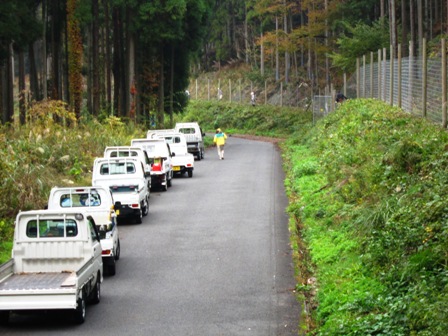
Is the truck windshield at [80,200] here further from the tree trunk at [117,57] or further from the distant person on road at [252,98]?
the distant person on road at [252,98]

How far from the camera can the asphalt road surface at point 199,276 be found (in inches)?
535

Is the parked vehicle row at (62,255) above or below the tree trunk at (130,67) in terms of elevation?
below

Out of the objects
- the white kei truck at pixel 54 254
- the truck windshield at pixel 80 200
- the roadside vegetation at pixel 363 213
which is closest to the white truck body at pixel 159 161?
the roadside vegetation at pixel 363 213

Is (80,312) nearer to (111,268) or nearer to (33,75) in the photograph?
(111,268)

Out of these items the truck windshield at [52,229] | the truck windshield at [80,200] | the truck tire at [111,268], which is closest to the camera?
the truck windshield at [52,229]

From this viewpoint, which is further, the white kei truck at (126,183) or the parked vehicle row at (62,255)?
the white kei truck at (126,183)

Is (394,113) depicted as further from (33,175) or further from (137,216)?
(33,175)

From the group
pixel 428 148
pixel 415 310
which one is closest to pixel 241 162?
pixel 428 148

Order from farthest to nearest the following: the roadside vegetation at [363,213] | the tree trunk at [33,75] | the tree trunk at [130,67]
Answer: the tree trunk at [33,75], the tree trunk at [130,67], the roadside vegetation at [363,213]

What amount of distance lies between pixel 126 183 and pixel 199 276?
861cm

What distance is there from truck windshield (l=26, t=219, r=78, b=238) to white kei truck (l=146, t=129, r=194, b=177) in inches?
858

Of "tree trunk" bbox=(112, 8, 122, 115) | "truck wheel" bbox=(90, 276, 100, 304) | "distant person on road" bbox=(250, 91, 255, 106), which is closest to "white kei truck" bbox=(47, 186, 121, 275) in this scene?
"truck wheel" bbox=(90, 276, 100, 304)

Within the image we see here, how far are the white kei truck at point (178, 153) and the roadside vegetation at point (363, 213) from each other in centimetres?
485

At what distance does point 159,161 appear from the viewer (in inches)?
1289
